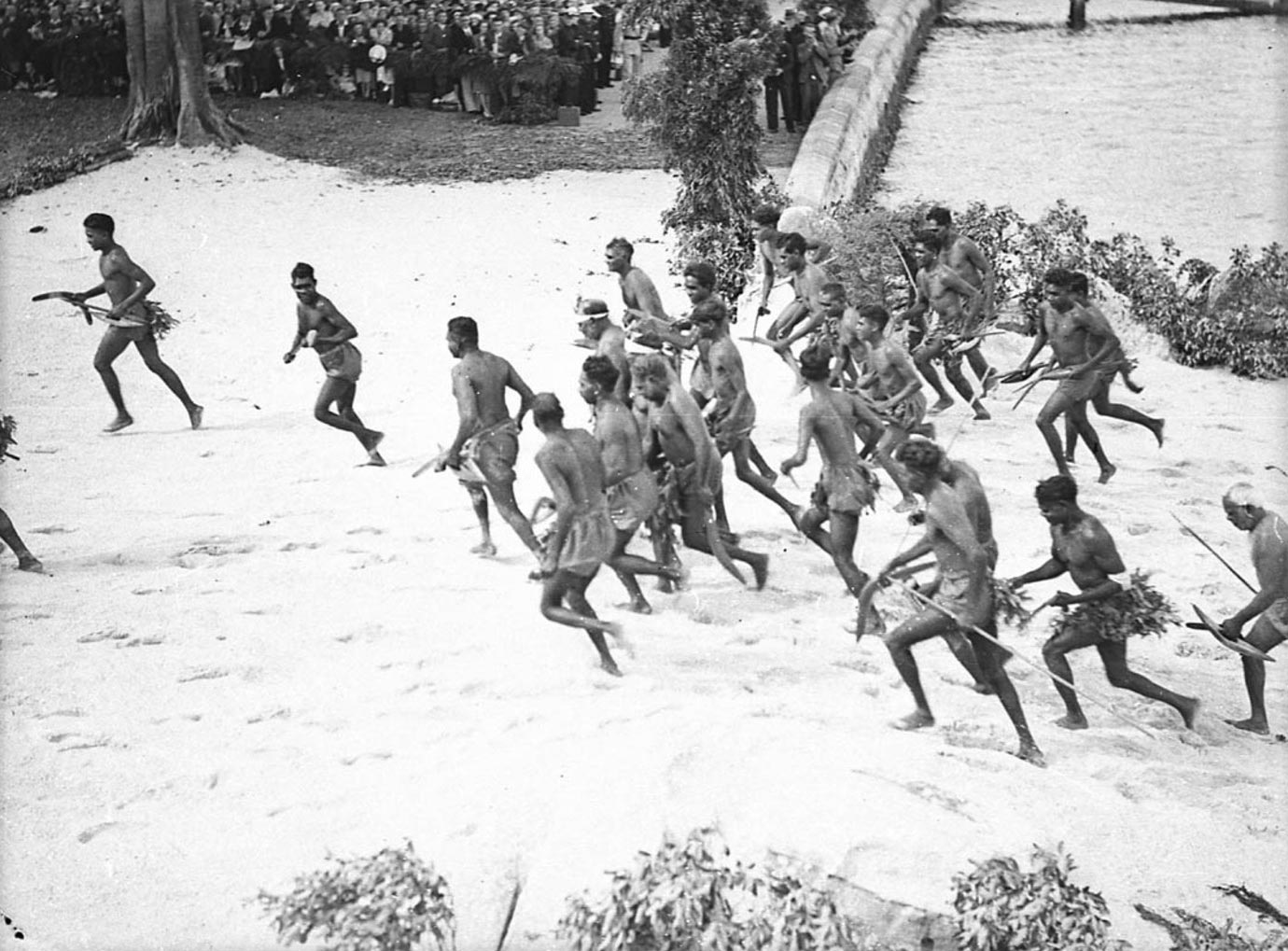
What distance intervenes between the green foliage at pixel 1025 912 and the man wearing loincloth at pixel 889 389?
4.93 m

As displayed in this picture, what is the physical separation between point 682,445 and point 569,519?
1.20 m

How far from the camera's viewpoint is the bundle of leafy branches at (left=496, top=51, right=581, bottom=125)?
21984 mm

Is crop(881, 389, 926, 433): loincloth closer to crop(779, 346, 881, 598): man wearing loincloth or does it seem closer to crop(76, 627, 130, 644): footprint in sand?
crop(779, 346, 881, 598): man wearing loincloth

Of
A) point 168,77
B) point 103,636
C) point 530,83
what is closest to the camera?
point 103,636

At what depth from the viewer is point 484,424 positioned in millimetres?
9969

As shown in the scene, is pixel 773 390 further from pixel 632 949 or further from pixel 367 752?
pixel 632 949

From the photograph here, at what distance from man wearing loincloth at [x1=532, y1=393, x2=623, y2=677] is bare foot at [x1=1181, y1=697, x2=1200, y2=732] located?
277 cm

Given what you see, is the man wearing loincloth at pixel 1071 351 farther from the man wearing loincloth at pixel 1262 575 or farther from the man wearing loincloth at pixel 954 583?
the man wearing loincloth at pixel 954 583

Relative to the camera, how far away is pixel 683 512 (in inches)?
371

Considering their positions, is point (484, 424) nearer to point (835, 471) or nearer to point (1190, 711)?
point (835, 471)

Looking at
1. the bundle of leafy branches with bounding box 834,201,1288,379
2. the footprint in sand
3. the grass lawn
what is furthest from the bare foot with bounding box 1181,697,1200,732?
the grass lawn

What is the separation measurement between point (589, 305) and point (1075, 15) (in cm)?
1710

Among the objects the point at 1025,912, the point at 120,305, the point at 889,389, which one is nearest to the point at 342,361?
the point at 120,305

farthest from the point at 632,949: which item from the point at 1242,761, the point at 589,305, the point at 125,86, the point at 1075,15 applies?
the point at 1075,15
